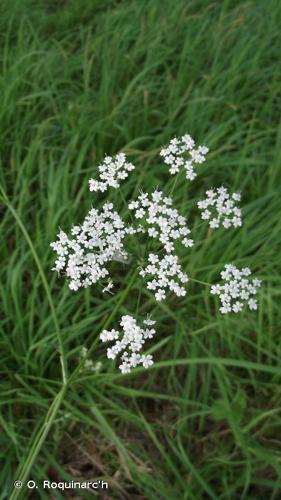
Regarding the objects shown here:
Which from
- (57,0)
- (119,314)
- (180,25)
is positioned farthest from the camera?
(57,0)

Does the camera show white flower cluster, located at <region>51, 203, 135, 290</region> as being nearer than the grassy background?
Yes

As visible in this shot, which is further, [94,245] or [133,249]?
[133,249]

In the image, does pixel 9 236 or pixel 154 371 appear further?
pixel 9 236

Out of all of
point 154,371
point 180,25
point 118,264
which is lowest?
point 154,371

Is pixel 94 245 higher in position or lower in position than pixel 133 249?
lower

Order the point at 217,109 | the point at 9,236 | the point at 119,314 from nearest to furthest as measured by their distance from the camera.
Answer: the point at 119,314, the point at 9,236, the point at 217,109

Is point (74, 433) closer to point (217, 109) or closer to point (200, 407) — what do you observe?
A: point (200, 407)

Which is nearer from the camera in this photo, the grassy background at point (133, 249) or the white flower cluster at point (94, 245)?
the white flower cluster at point (94, 245)

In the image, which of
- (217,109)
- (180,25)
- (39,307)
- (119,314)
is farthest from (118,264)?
(180,25)
